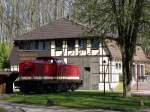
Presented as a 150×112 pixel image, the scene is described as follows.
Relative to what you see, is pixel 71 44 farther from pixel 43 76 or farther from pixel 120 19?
pixel 120 19

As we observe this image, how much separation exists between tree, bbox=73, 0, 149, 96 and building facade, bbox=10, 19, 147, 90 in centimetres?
2150

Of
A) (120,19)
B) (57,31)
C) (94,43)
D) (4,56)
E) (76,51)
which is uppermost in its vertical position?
(57,31)

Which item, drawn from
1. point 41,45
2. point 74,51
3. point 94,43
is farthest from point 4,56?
point 94,43

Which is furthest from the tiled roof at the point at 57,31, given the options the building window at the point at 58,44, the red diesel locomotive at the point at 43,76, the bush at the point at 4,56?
the red diesel locomotive at the point at 43,76

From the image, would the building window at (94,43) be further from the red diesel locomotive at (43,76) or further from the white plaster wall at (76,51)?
the red diesel locomotive at (43,76)

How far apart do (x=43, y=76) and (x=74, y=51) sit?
19.1 meters

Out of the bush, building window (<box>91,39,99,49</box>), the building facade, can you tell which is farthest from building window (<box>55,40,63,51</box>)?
the bush

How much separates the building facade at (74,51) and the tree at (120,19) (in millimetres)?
21503

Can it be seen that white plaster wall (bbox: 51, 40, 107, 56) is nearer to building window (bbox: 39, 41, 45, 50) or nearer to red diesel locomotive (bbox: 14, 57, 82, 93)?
building window (bbox: 39, 41, 45, 50)

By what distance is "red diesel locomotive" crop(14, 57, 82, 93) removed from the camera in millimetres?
39281

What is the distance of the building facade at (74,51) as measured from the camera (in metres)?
56.6

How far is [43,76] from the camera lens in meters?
40.0

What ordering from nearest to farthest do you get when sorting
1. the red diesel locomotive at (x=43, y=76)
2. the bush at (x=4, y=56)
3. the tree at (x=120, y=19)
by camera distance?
1. the tree at (x=120, y=19)
2. the red diesel locomotive at (x=43, y=76)
3. the bush at (x=4, y=56)

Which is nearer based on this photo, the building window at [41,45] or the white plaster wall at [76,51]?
the white plaster wall at [76,51]
